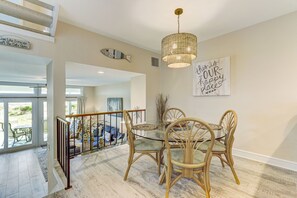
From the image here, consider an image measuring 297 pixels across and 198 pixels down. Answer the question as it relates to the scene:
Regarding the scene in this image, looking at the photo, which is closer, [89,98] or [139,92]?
[139,92]

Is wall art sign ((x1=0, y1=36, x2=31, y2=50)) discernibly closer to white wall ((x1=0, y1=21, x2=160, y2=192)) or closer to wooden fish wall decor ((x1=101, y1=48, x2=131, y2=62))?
white wall ((x1=0, y1=21, x2=160, y2=192))

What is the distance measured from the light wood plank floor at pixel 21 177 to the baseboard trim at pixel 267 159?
4.39 metres

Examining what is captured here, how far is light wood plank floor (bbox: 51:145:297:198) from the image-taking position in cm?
170

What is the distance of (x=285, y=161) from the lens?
7.58 ft

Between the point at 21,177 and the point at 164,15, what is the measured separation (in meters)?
5.34

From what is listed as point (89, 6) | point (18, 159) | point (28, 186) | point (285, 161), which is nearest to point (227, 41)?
point (285, 161)

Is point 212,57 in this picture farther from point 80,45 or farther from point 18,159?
Result: point 18,159

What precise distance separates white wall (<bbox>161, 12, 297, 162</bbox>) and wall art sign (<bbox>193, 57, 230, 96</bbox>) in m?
0.11

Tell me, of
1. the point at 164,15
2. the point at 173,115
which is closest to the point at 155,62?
the point at 173,115

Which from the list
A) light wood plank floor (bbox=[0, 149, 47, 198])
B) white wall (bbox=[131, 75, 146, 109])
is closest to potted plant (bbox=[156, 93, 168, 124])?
white wall (bbox=[131, 75, 146, 109])

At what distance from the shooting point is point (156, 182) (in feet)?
6.31

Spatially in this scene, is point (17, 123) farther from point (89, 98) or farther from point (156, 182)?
point (156, 182)

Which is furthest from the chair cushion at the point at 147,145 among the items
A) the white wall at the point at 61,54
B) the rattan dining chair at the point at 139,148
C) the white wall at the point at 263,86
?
the white wall at the point at 263,86

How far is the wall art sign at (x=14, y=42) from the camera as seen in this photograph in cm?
195
